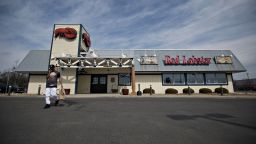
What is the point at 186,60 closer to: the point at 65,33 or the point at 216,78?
the point at 216,78

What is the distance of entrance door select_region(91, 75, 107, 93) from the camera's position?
2501 cm

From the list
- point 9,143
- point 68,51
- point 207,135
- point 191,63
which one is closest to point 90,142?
point 9,143

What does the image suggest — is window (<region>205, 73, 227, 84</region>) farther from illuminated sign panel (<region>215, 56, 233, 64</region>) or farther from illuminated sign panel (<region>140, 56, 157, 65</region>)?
illuminated sign panel (<region>140, 56, 157, 65</region>)

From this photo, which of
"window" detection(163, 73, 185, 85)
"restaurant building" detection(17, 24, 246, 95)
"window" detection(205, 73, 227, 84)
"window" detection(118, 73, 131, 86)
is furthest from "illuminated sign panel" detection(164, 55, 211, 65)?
"window" detection(118, 73, 131, 86)

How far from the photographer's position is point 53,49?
22.0 m

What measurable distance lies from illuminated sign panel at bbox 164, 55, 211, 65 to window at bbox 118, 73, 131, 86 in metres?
6.48

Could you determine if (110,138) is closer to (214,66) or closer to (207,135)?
(207,135)

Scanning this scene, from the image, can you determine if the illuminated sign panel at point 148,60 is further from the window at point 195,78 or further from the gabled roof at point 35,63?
the gabled roof at point 35,63

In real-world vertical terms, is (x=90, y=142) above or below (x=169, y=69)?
below

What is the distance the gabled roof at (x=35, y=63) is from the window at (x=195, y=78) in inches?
901

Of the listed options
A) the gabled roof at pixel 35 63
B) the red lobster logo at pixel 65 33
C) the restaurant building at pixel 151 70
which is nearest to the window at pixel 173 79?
the restaurant building at pixel 151 70

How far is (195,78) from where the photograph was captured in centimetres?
2594

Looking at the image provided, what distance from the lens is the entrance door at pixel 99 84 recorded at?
82.1 ft

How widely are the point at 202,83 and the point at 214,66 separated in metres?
3.36
